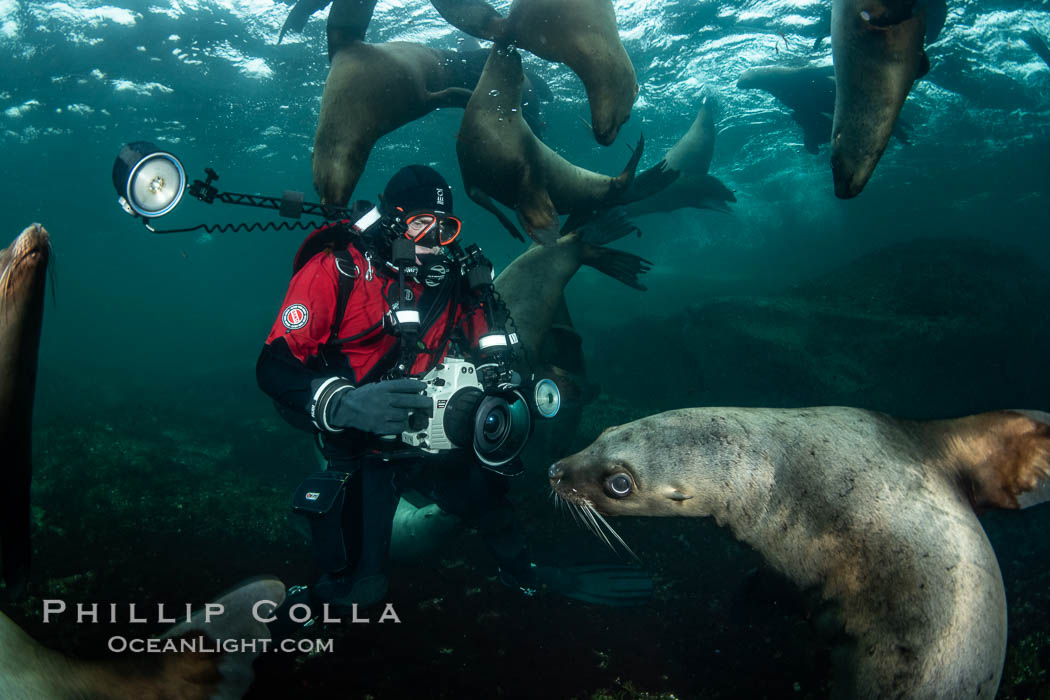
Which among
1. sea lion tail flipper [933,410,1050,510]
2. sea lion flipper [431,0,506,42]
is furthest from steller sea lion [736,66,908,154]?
sea lion tail flipper [933,410,1050,510]

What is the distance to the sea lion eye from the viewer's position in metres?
2.26

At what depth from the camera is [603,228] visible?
6.00 metres

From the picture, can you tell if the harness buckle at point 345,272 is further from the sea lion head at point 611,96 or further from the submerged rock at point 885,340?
the submerged rock at point 885,340

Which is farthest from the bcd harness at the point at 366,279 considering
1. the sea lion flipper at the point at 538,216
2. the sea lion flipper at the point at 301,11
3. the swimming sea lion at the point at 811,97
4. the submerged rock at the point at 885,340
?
the swimming sea lion at the point at 811,97

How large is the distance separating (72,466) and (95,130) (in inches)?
737

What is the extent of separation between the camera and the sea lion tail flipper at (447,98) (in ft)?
16.5

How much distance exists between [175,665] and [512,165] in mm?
4229

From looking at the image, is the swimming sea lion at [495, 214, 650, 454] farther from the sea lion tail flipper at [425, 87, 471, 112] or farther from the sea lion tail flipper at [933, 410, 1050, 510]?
the sea lion tail flipper at [933, 410, 1050, 510]

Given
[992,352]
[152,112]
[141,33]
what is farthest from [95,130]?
[992,352]

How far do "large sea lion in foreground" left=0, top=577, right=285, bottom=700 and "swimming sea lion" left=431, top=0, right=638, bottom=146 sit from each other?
3988mm

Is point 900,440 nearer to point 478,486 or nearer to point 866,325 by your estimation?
point 478,486

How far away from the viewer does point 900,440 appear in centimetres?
221

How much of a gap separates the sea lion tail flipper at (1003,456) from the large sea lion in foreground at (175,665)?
10.1 feet

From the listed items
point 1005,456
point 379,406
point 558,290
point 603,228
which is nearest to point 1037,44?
point 603,228
